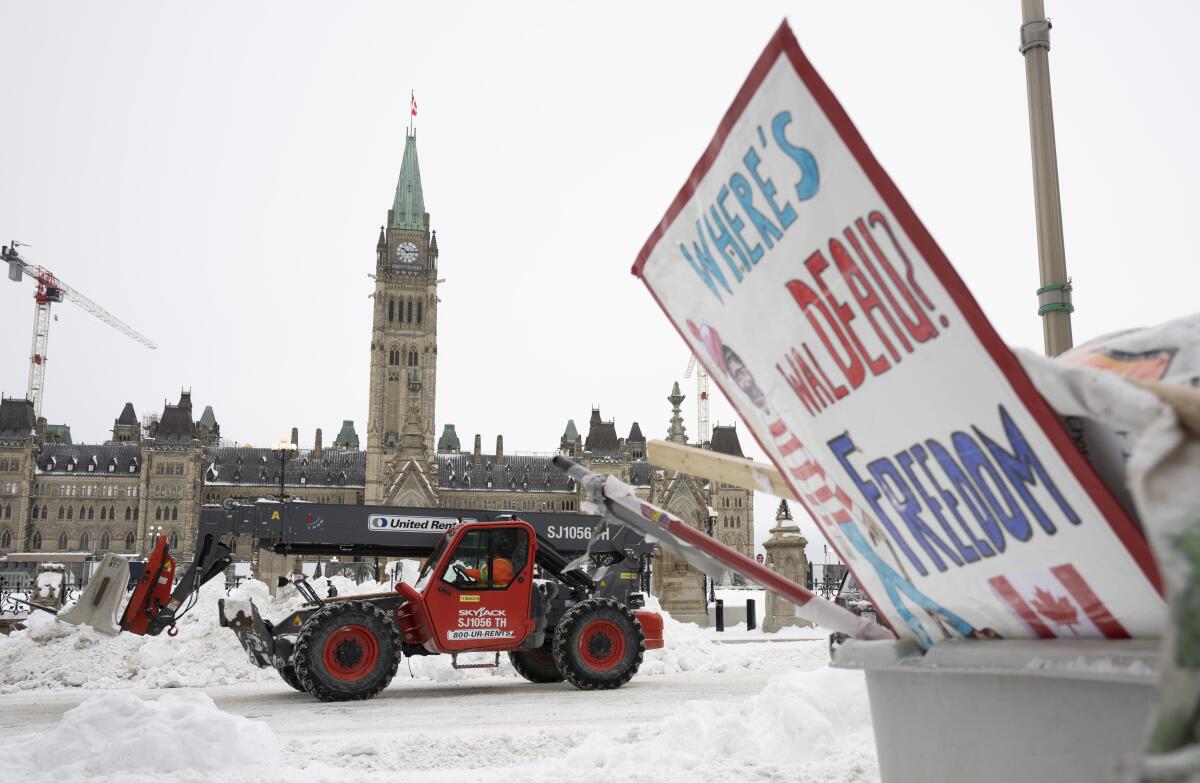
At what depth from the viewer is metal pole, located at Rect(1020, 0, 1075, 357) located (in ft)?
16.6

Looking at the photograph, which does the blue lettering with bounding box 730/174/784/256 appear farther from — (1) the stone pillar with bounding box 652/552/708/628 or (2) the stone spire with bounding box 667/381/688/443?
(2) the stone spire with bounding box 667/381/688/443

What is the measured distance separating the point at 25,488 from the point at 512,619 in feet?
384

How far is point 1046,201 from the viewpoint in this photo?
16.9 ft

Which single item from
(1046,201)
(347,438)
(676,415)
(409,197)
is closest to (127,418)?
(347,438)

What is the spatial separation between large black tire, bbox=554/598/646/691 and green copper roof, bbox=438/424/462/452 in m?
130

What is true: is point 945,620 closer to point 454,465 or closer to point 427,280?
point 454,465

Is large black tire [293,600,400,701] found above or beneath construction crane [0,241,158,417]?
beneath

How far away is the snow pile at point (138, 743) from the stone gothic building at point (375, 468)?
92.9 metres

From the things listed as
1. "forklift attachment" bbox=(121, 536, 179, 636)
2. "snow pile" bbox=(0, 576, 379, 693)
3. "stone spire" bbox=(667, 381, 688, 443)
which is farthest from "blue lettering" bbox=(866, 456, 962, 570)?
"stone spire" bbox=(667, 381, 688, 443)

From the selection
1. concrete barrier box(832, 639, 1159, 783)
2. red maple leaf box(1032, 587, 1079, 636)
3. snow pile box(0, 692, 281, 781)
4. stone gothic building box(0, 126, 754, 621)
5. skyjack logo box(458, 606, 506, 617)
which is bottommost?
snow pile box(0, 692, 281, 781)

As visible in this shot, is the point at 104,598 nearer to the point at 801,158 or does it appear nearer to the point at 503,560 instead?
the point at 503,560

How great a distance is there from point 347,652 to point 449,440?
5239 inches

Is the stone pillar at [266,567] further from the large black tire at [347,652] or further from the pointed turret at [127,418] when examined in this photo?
the pointed turret at [127,418]

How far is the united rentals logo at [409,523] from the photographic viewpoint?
15.0 meters
